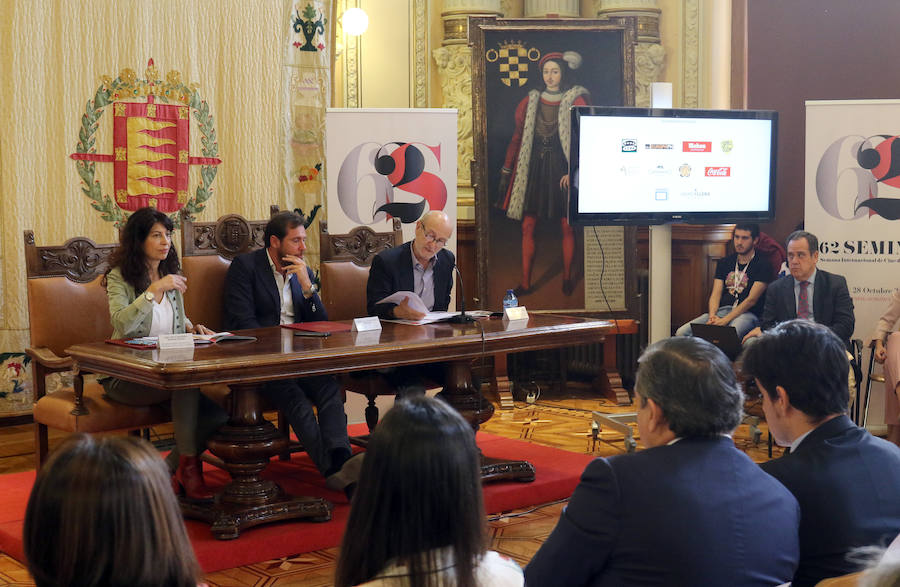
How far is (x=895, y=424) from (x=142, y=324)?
12.1 feet

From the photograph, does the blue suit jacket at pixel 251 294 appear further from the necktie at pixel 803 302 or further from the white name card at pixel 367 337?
the necktie at pixel 803 302

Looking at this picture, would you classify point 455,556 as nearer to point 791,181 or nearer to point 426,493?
point 426,493

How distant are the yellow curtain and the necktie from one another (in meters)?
3.09

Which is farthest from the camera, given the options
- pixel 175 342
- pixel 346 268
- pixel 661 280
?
pixel 661 280

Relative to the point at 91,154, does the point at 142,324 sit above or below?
below

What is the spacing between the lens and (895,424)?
4.99 meters

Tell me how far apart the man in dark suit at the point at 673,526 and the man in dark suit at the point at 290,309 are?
7.35 feet

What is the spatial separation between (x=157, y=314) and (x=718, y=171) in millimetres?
3167

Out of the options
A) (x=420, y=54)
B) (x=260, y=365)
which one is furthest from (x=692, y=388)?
(x=420, y=54)

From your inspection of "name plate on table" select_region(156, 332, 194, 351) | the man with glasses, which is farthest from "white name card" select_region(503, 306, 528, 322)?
"name plate on table" select_region(156, 332, 194, 351)

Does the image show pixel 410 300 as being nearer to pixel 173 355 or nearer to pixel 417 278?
pixel 417 278

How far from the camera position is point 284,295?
4.40 metres

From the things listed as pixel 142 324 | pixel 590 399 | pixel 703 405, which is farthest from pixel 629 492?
pixel 590 399

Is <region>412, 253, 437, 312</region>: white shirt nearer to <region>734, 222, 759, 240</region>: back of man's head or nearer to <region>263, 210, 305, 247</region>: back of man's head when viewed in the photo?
<region>263, 210, 305, 247</region>: back of man's head
